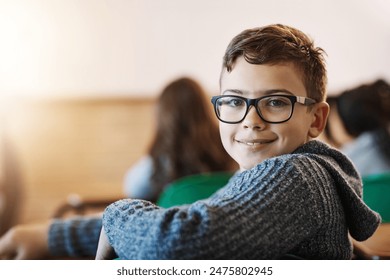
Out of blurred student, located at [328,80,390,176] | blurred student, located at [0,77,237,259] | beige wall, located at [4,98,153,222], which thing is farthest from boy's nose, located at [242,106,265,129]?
beige wall, located at [4,98,153,222]

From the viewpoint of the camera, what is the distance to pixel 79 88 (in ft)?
9.67

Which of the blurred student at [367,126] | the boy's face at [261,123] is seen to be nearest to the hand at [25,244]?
the boy's face at [261,123]

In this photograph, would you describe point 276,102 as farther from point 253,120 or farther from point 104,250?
point 104,250

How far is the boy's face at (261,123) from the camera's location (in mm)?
535

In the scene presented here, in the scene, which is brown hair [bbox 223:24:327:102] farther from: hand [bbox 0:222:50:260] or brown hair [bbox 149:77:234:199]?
brown hair [bbox 149:77:234:199]

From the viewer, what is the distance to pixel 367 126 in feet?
4.50

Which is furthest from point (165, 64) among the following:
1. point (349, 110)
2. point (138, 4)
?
point (349, 110)

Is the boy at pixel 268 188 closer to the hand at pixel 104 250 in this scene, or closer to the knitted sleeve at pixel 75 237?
the hand at pixel 104 250

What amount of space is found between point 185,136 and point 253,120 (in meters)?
1.08

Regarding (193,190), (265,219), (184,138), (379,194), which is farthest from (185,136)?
(265,219)

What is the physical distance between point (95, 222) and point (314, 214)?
1.22ft

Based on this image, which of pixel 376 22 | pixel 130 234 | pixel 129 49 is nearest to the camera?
pixel 130 234
